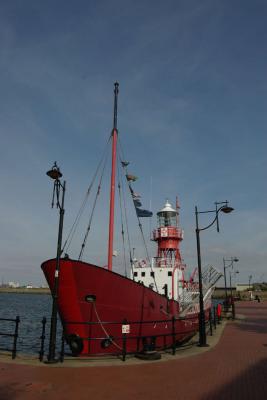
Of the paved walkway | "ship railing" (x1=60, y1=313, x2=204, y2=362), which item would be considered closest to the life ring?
"ship railing" (x1=60, y1=313, x2=204, y2=362)

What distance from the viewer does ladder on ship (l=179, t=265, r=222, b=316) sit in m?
23.6

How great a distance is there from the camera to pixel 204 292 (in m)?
26.2

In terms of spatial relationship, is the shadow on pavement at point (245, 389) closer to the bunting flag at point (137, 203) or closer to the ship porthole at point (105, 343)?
the ship porthole at point (105, 343)

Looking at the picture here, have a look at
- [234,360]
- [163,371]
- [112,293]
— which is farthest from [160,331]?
[163,371]

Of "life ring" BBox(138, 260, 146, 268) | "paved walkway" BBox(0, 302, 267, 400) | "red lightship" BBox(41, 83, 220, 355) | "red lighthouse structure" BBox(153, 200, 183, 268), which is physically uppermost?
"red lighthouse structure" BBox(153, 200, 183, 268)

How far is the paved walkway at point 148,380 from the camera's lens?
23.6 ft

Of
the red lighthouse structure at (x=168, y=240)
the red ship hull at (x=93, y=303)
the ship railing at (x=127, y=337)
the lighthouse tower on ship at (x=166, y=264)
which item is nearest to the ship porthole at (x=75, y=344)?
the red ship hull at (x=93, y=303)

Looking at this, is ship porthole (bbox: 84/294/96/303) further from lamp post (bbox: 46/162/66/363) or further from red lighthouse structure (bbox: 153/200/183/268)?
red lighthouse structure (bbox: 153/200/183/268)

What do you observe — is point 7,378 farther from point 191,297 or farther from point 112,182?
point 191,297

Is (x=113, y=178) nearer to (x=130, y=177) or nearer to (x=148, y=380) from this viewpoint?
(x=130, y=177)

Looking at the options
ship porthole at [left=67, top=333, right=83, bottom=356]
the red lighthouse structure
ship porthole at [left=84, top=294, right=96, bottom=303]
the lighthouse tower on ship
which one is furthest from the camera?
the red lighthouse structure

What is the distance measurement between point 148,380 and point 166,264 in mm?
17010

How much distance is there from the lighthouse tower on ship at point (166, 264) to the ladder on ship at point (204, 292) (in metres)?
0.63

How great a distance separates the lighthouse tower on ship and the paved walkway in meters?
10.0
